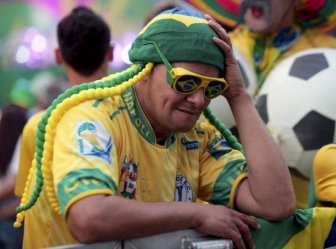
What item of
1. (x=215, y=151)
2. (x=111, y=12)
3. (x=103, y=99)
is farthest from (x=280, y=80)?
(x=111, y=12)

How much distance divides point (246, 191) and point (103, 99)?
1.99 feet

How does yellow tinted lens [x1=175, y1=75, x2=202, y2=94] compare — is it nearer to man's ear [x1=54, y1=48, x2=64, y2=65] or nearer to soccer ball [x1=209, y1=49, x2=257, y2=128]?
soccer ball [x1=209, y1=49, x2=257, y2=128]

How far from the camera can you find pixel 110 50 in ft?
11.6

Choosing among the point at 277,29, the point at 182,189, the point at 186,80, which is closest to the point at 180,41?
the point at 186,80

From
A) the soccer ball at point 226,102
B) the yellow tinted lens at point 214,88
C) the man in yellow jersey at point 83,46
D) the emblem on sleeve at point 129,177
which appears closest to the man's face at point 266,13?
the soccer ball at point 226,102

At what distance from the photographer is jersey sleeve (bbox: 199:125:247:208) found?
2.32m

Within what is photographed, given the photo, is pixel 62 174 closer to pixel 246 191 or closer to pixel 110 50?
pixel 246 191

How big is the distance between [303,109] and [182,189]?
1.07m

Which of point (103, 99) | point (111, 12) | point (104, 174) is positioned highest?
point (111, 12)

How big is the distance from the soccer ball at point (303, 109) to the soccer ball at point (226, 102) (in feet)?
0.55

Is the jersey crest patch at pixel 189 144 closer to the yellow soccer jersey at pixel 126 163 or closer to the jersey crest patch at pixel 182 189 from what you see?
the yellow soccer jersey at pixel 126 163

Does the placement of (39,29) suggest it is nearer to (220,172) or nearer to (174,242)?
(220,172)

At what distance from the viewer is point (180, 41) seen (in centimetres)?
205

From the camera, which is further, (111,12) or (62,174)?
(111,12)
